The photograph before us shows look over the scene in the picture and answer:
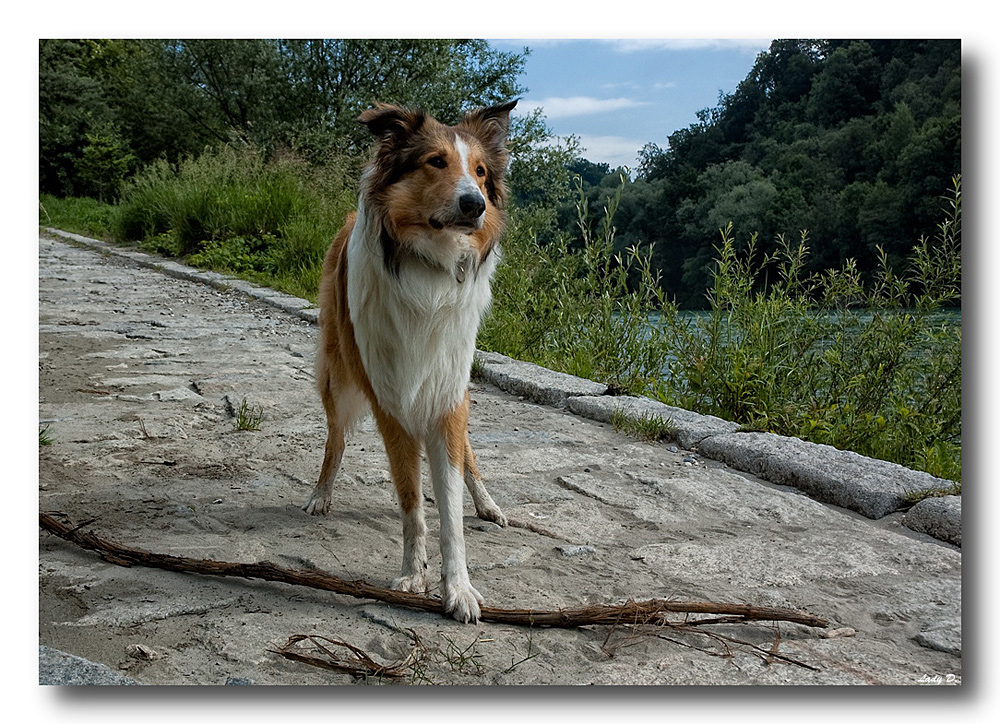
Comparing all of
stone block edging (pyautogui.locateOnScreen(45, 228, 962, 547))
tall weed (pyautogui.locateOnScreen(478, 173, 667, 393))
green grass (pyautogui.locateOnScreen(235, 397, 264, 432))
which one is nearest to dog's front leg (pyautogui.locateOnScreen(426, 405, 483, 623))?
stone block edging (pyautogui.locateOnScreen(45, 228, 962, 547))

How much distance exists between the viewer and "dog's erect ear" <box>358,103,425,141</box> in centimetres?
246

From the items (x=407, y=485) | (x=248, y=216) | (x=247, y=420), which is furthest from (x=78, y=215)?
(x=248, y=216)

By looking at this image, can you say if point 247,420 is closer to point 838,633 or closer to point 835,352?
point 838,633

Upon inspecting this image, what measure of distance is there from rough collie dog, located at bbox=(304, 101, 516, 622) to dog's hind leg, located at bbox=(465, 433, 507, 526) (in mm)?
581

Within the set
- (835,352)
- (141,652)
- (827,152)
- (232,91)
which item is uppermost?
(232,91)

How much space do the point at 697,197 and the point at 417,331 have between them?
1.41m

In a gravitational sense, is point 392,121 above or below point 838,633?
above

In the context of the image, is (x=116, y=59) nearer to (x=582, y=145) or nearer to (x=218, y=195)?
(x=582, y=145)

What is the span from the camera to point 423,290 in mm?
2480

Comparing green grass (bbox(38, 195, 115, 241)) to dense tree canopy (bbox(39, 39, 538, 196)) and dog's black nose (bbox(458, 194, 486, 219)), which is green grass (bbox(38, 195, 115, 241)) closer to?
dense tree canopy (bbox(39, 39, 538, 196))

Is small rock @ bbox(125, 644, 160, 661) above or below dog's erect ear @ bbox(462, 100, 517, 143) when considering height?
below

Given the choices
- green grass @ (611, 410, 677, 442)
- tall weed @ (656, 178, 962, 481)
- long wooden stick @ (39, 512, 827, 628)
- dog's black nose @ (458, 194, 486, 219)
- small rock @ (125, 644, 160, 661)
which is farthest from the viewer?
green grass @ (611, 410, 677, 442)
